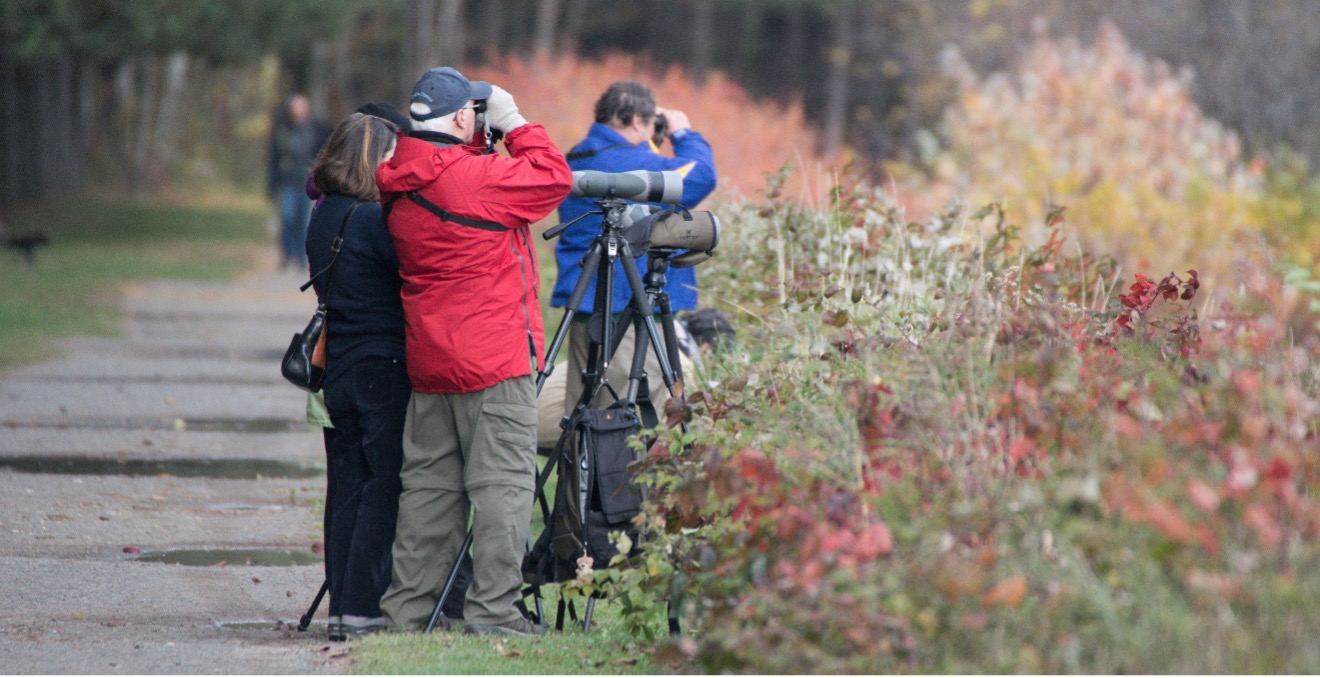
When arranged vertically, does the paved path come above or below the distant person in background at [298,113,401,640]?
below

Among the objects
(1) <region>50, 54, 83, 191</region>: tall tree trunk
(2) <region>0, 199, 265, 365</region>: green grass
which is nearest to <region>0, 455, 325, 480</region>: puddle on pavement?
(2) <region>0, 199, 265, 365</region>: green grass

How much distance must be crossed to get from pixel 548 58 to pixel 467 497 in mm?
23384

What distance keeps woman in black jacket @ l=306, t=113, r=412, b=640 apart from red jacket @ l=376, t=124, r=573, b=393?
206 mm

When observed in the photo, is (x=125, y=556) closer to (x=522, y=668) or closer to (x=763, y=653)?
(x=522, y=668)

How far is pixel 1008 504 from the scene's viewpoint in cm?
409

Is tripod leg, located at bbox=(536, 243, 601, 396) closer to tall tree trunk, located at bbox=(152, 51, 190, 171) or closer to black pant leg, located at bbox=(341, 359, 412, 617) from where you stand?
black pant leg, located at bbox=(341, 359, 412, 617)

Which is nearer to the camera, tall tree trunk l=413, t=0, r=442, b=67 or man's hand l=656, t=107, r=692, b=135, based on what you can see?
man's hand l=656, t=107, r=692, b=135

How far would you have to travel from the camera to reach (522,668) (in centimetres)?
481

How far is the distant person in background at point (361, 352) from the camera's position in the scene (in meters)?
5.40

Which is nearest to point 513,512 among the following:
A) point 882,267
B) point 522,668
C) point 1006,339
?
point 522,668

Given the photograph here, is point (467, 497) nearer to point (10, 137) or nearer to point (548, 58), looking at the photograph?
point (548, 58)

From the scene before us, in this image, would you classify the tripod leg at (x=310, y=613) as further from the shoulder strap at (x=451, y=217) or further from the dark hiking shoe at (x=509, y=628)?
the shoulder strap at (x=451, y=217)

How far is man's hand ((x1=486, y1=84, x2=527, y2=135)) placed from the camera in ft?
17.5

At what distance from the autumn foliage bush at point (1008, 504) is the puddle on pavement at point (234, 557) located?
2045mm
